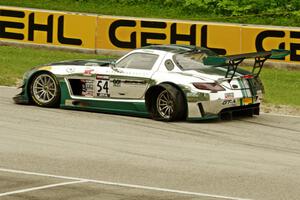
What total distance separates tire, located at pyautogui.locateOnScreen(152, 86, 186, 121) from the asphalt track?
20cm

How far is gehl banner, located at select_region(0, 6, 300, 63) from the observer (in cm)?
2497

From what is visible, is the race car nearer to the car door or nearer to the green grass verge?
the car door

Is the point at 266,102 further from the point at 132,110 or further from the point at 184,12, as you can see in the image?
the point at 184,12

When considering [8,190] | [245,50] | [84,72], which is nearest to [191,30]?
[245,50]

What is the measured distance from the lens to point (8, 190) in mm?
12109

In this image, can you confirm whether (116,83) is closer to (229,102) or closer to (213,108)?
(213,108)

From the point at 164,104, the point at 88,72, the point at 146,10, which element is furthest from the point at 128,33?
the point at 164,104

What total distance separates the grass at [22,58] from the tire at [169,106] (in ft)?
19.5

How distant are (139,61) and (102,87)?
86 cm

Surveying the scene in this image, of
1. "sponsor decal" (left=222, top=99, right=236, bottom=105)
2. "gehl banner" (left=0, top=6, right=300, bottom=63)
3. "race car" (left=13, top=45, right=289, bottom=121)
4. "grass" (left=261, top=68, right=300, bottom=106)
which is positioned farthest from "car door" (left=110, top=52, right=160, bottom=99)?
"gehl banner" (left=0, top=6, right=300, bottom=63)

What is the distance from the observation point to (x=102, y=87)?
18.4m

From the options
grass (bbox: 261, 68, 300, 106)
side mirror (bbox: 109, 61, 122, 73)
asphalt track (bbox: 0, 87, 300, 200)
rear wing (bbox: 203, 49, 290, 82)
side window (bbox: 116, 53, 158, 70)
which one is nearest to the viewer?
asphalt track (bbox: 0, 87, 300, 200)

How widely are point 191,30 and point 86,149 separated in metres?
11.2

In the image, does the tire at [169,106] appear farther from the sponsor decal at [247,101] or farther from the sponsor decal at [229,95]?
the sponsor decal at [247,101]
